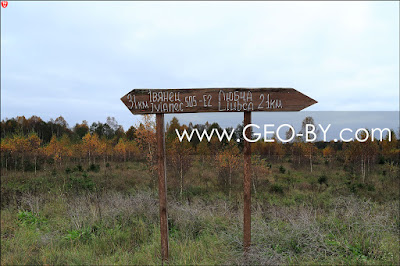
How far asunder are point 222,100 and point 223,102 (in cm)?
4

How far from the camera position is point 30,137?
70.3 ft

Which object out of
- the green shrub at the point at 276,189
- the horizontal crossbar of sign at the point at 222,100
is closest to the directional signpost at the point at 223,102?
the horizontal crossbar of sign at the point at 222,100

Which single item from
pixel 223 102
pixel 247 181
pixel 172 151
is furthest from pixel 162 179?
pixel 172 151

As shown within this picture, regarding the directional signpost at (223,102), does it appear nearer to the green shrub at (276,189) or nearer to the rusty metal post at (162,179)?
the rusty metal post at (162,179)

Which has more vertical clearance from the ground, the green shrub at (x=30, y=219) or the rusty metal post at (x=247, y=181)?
the rusty metal post at (x=247, y=181)

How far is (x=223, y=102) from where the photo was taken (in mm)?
3908

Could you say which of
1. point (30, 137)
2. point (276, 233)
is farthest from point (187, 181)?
point (30, 137)

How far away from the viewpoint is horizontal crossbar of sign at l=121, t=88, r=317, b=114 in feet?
12.7

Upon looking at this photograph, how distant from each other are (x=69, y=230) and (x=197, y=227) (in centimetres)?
266

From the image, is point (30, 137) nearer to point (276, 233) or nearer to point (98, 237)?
point (98, 237)

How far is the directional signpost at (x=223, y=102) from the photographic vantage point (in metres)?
3.88

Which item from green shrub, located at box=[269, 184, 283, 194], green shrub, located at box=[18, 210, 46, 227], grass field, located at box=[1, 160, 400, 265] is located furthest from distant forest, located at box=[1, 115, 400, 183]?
green shrub, located at box=[18, 210, 46, 227]

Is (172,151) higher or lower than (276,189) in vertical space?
higher

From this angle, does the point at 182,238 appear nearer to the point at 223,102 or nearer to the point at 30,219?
the point at 223,102
